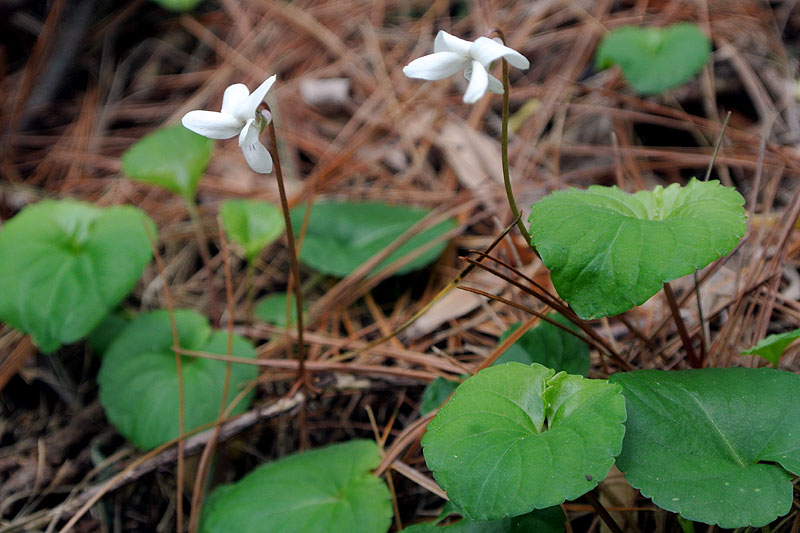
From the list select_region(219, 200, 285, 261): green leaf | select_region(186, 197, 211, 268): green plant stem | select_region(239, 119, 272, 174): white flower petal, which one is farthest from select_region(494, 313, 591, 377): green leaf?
select_region(186, 197, 211, 268): green plant stem

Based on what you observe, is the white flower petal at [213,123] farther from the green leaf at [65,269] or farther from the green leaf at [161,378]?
the green leaf at [161,378]

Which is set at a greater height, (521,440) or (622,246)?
(622,246)

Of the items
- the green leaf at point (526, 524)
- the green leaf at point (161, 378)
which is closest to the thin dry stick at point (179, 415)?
the green leaf at point (161, 378)

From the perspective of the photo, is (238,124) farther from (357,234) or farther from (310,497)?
(357,234)

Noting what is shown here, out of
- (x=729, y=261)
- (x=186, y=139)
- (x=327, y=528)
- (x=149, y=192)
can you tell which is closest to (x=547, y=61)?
(x=729, y=261)

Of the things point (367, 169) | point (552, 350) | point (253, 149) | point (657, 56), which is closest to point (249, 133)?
point (253, 149)

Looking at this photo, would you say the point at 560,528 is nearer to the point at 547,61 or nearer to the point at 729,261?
the point at 729,261
